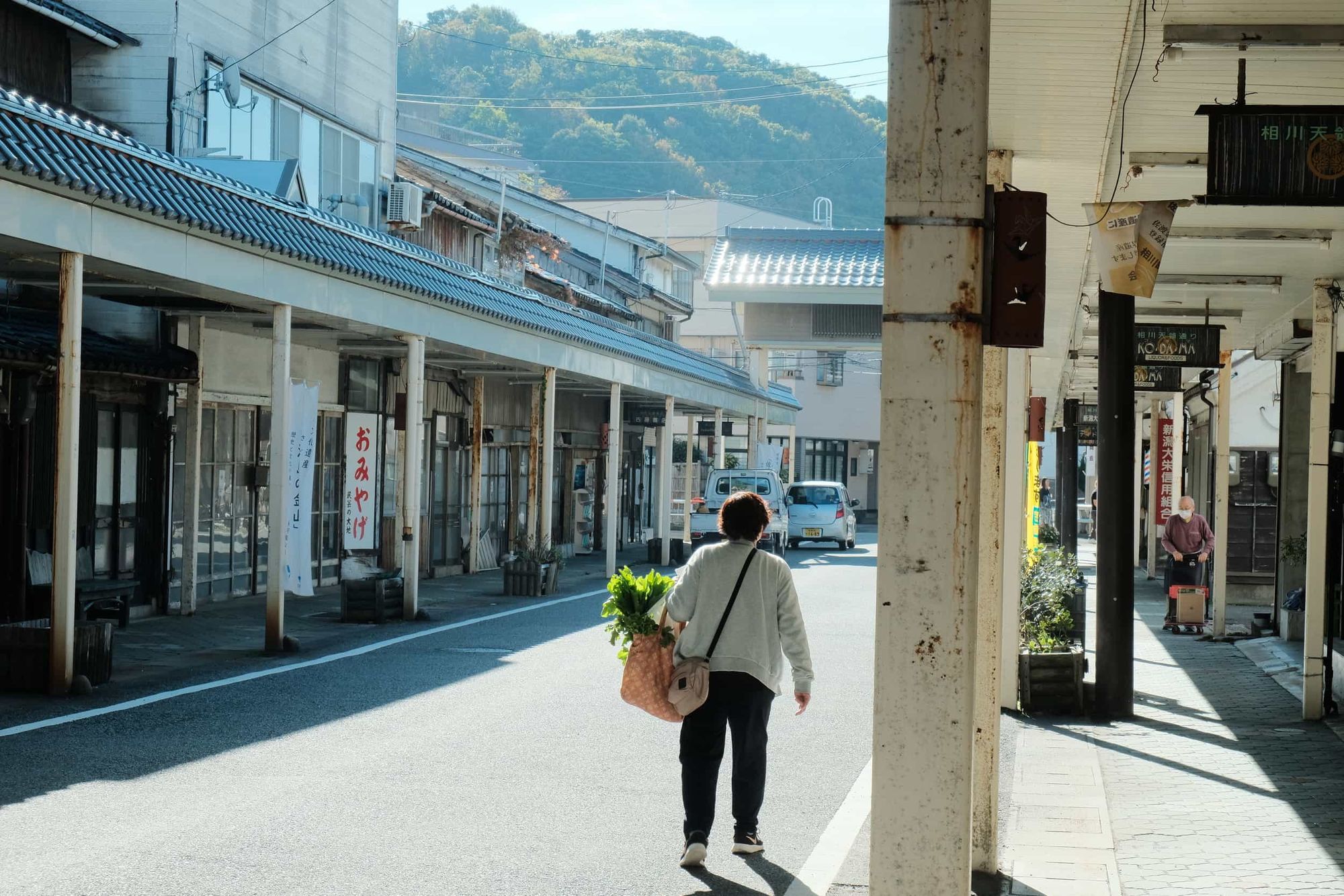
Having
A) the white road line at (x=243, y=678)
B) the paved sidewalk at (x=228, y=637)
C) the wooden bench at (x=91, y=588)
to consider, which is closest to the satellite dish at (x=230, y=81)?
the paved sidewalk at (x=228, y=637)

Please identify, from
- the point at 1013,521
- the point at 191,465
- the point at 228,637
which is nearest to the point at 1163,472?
the point at 1013,521

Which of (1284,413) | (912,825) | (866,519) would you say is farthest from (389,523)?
(866,519)

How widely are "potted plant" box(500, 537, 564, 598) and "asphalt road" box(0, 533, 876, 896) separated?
27.1 ft

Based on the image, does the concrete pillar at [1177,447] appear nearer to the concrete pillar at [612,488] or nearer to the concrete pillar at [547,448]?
the concrete pillar at [612,488]

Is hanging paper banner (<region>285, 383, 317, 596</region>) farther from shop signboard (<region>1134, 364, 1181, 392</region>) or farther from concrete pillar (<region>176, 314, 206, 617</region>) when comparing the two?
shop signboard (<region>1134, 364, 1181, 392</region>)

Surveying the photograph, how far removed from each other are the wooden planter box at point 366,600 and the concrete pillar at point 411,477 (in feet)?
0.83

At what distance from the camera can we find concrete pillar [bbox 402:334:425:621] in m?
17.1

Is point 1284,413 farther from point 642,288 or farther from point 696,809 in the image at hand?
point 642,288

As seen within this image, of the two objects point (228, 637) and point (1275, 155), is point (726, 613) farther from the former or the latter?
point (228, 637)

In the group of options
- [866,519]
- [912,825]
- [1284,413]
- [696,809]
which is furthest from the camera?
[866,519]

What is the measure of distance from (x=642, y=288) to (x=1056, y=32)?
36.1m

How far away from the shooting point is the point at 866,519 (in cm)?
5997

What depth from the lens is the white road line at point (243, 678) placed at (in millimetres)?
9859

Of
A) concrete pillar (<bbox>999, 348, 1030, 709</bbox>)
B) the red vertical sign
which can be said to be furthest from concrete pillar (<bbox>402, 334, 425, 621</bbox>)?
the red vertical sign
